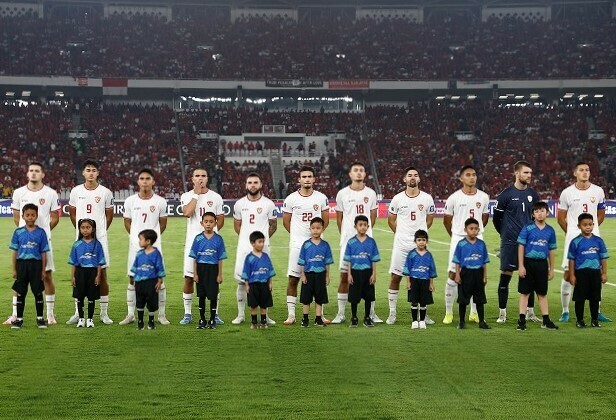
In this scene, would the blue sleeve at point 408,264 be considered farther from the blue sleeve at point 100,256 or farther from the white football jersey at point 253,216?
the blue sleeve at point 100,256


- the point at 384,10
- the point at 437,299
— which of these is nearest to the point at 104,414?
the point at 437,299

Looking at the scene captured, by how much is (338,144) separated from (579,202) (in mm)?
39930

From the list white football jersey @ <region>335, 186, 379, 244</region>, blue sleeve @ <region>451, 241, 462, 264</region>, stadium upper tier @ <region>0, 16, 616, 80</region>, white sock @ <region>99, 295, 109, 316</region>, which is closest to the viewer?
blue sleeve @ <region>451, 241, 462, 264</region>

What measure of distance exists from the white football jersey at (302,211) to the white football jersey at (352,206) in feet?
1.06

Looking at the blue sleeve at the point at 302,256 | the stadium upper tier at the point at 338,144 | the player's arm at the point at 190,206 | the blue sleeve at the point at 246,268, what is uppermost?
the stadium upper tier at the point at 338,144

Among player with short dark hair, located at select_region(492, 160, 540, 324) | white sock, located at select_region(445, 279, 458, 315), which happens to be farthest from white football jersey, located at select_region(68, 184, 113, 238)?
player with short dark hair, located at select_region(492, 160, 540, 324)

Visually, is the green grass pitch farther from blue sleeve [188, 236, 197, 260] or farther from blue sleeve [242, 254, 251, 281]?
blue sleeve [188, 236, 197, 260]

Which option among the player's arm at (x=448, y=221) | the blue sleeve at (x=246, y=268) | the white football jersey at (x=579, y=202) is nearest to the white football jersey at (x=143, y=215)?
the blue sleeve at (x=246, y=268)

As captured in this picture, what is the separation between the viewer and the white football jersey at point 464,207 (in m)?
11.4

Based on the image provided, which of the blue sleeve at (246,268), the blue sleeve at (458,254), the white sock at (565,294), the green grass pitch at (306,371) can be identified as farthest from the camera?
the white sock at (565,294)

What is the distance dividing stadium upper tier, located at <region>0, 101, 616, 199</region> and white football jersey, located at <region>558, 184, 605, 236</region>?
32022 mm

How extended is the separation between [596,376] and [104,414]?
4861 mm

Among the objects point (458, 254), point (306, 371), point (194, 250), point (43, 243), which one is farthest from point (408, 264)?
point (43, 243)

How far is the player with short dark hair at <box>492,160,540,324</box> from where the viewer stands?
11.4 metres
